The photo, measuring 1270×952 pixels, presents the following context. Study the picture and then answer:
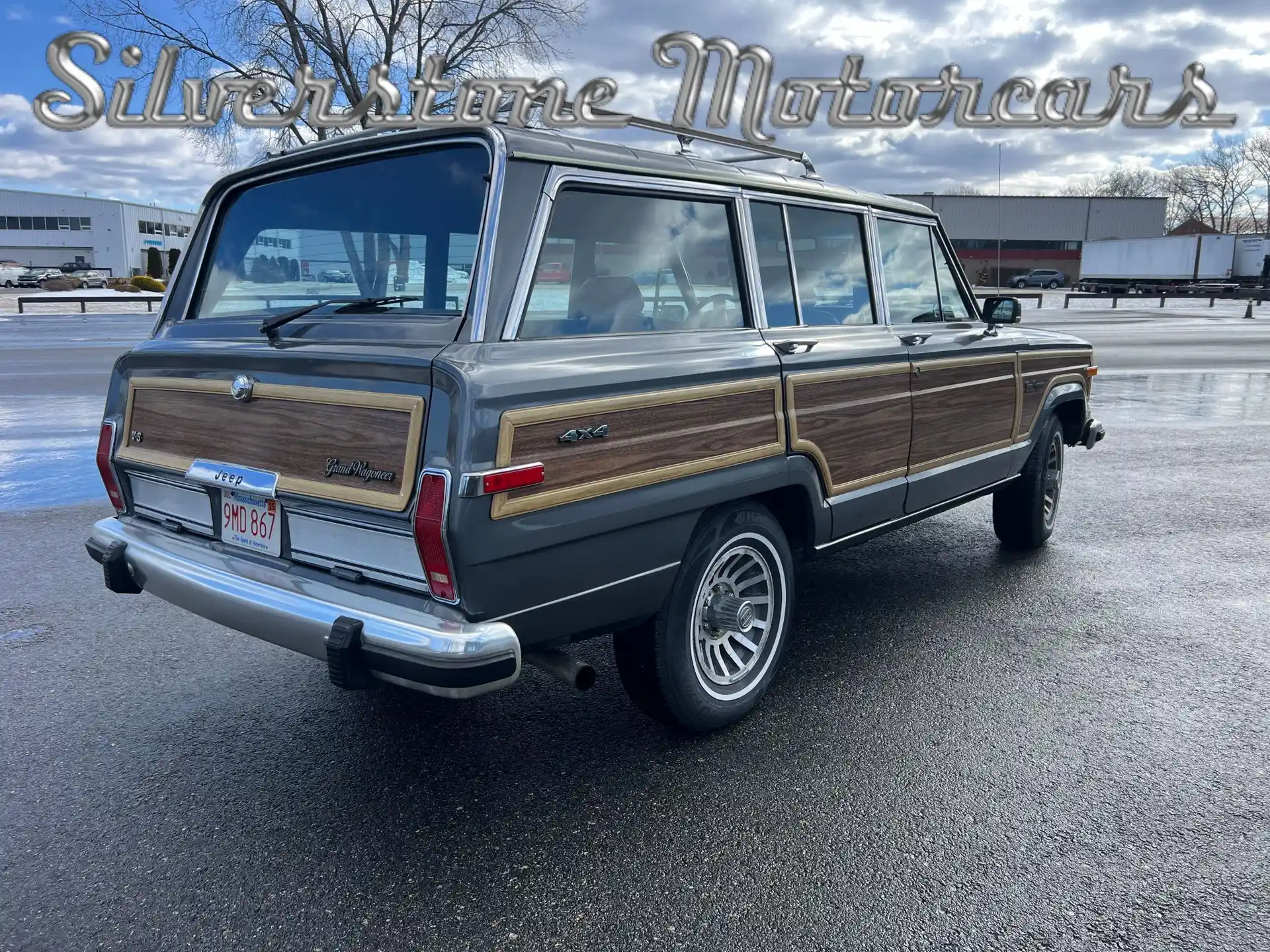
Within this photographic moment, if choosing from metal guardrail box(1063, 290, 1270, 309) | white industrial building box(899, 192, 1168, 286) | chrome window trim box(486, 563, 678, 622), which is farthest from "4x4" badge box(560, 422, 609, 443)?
white industrial building box(899, 192, 1168, 286)

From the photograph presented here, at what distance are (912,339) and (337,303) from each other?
2523 millimetres

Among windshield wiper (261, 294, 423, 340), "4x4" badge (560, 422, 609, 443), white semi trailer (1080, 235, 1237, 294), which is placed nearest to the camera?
"4x4" badge (560, 422, 609, 443)

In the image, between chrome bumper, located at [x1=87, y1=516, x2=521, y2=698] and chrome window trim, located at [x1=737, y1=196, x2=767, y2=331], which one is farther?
chrome window trim, located at [x1=737, y1=196, x2=767, y2=331]

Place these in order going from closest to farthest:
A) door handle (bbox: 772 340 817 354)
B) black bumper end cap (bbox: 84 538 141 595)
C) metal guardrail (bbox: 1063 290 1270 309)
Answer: black bumper end cap (bbox: 84 538 141 595) → door handle (bbox: 772 340 817 354) → metal guardrail (bbox: 1063 290 1270 309)

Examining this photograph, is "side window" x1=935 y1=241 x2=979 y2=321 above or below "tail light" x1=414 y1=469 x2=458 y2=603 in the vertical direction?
above

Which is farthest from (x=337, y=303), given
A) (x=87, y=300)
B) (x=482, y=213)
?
(x=87, y=300)

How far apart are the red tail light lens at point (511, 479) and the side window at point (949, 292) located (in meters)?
3.05

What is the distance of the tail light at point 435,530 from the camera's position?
252 centimetres

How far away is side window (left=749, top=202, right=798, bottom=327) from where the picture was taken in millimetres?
3734

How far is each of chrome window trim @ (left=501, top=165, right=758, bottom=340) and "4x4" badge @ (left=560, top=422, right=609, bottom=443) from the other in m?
0.32

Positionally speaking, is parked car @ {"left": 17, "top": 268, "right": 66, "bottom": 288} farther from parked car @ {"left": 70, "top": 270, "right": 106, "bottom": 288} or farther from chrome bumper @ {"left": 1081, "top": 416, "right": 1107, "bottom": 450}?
chrome bumper @ {"left": 1081, "top": 416, "right": 1107, "bottom": 450}

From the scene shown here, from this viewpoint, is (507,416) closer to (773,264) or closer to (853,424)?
(773,264)

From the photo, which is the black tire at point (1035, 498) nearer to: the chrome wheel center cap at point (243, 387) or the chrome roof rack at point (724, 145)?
the chrome roof rack at point (724, 145)

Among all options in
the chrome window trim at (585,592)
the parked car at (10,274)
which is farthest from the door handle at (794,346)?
the parked car at (10,274)
